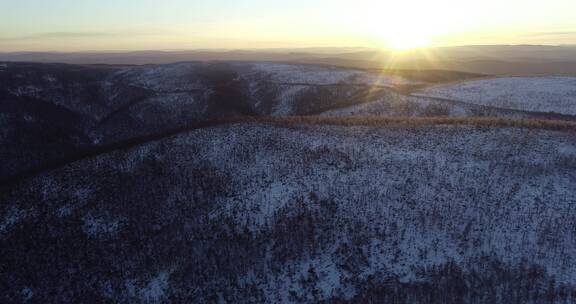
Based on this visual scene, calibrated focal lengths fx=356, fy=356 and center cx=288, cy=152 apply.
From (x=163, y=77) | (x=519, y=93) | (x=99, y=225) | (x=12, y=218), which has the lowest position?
(x=99, y=225)

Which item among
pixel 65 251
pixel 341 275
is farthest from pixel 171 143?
pixel 341 275

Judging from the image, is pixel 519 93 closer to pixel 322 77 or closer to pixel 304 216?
pixel 322 77

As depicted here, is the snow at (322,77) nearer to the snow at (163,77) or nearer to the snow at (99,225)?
the snow at (163,77)

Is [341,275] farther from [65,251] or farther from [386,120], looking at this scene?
[386,120]

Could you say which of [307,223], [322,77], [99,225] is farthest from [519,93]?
[99,225]

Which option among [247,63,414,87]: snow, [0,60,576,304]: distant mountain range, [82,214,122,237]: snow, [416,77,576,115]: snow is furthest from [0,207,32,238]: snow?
[247,63,414,87]: snow
